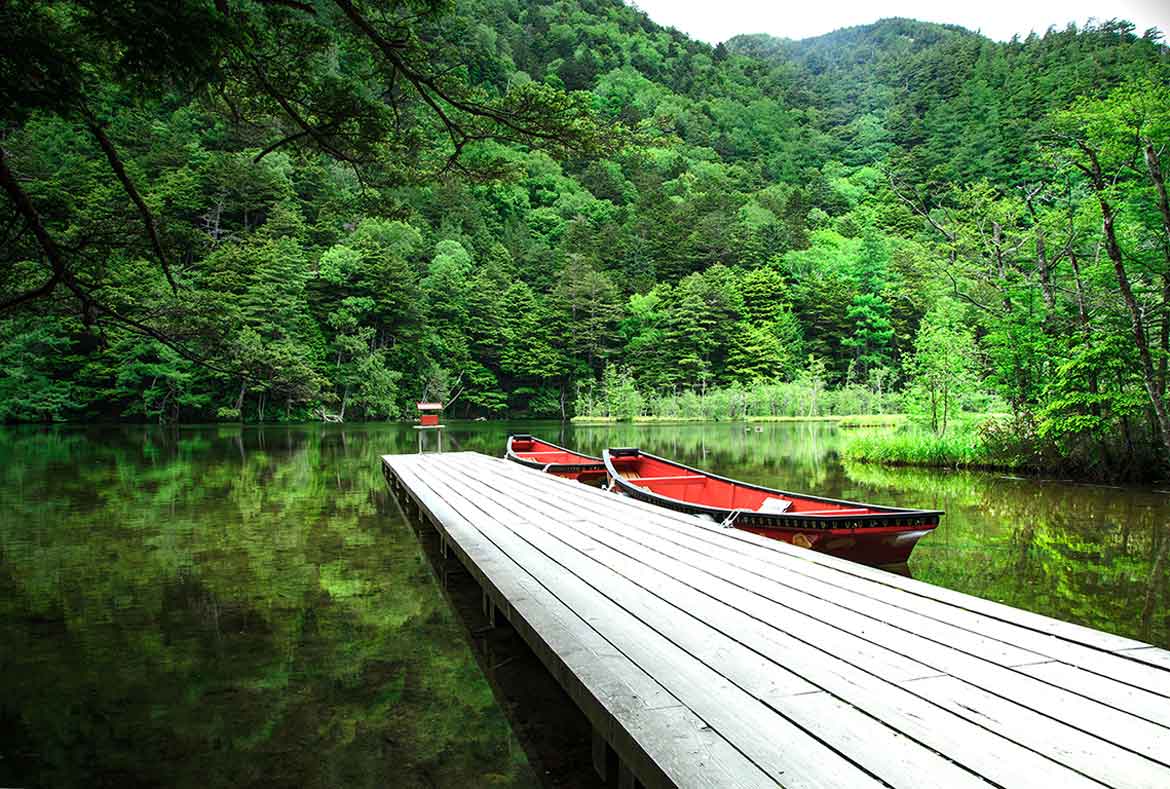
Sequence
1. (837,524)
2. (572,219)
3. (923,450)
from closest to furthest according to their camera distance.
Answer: (837,524)
(923,450)
(572,219)

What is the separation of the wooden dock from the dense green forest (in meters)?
3.43

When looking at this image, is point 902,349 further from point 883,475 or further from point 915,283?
point 883,475

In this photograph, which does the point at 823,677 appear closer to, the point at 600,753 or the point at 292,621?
the point at 600,753

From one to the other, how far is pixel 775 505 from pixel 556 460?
5.57 metres

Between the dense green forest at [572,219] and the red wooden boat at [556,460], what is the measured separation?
3.66m

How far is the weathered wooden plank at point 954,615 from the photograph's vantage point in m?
2.06

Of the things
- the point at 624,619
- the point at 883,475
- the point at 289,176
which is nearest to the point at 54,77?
the point at 624,619

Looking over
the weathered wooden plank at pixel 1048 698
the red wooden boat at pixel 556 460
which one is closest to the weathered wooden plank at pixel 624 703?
the weathered wooden plank at pixel 1048 698

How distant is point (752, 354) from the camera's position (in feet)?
140

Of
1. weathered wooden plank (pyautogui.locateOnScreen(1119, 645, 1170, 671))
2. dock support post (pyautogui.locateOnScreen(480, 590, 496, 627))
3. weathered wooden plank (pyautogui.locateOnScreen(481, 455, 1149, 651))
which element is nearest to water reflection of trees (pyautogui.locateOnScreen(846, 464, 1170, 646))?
weathered wooden plank (pyautogui.locateOnScreen(481, 455, 1149, 651))

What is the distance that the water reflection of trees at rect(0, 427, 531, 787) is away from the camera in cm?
257

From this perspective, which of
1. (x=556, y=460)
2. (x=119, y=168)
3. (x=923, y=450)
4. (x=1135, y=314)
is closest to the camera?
(x=119, y=168)

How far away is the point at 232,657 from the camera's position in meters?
3.59

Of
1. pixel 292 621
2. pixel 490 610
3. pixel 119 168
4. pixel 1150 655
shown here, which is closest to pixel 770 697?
pixel 1150 655
